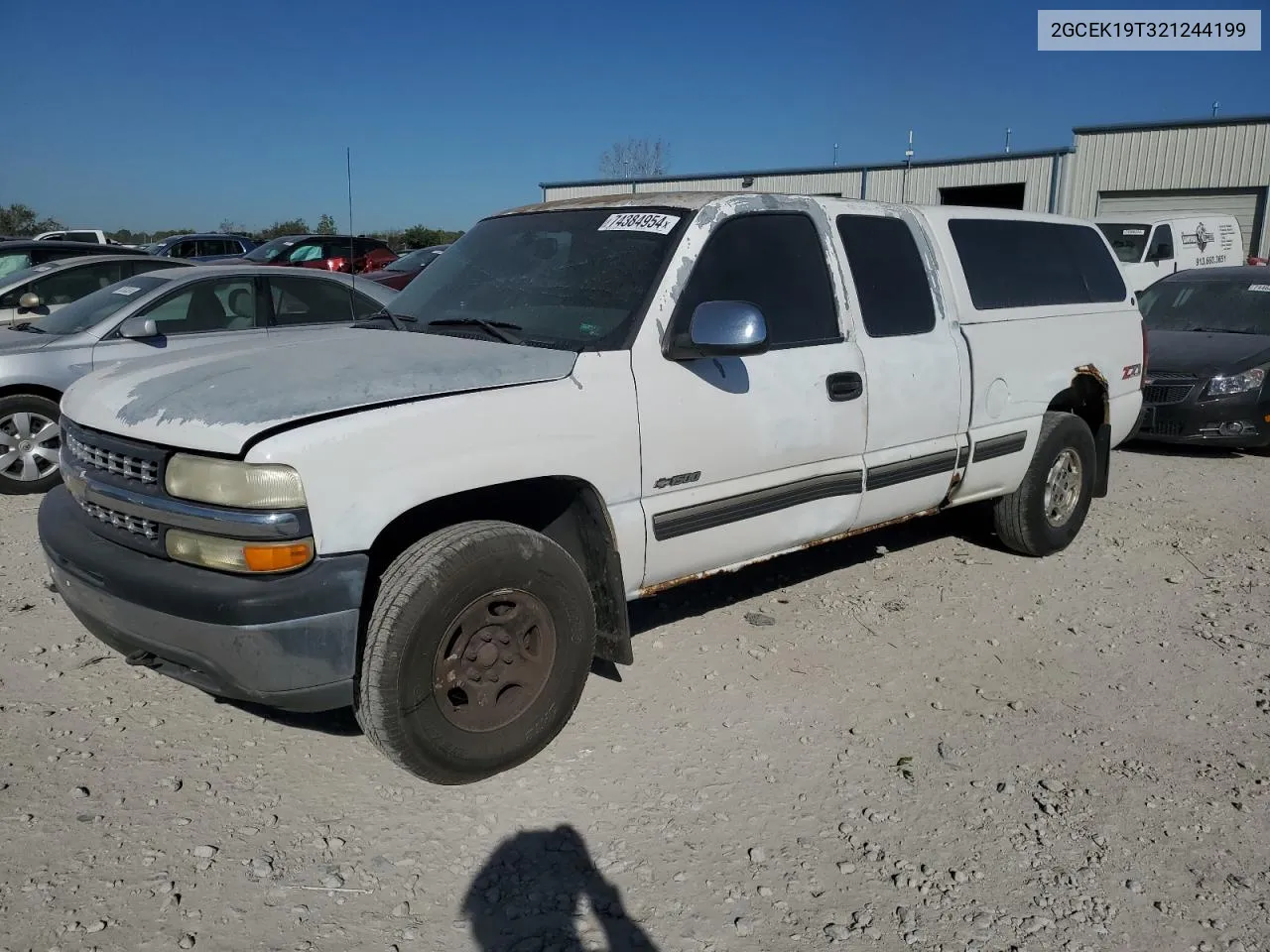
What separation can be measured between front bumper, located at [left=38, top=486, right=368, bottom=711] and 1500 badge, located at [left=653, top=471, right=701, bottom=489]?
1160 millimetres

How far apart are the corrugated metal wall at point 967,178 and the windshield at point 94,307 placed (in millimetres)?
22602

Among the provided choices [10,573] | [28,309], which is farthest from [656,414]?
[28,309]

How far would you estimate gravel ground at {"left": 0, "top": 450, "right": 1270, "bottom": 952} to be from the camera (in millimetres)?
2658

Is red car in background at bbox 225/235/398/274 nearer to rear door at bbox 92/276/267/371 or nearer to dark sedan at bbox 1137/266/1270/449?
rear door at bbox 92/276/267/371

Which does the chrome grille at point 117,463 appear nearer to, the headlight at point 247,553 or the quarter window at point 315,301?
the headlight at point 247,553

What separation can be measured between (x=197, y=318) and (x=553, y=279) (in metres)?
4.61

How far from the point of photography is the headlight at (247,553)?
2791mm

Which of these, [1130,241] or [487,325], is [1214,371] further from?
[1130,241]

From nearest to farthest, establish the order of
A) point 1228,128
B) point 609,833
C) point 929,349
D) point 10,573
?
point 609,833, point 929,349, point 10,573, point 1228,128

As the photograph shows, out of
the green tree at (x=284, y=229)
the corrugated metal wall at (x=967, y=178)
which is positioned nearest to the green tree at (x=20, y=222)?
the green tree at (x=284, y=229)

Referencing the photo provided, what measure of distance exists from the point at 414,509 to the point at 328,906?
118 centimetres

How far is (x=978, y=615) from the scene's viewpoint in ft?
16.0

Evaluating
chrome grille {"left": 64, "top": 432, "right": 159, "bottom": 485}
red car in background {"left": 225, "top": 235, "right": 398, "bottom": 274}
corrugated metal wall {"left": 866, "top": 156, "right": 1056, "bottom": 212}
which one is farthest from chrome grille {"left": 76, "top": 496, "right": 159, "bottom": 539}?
corrugated metal wall {"left": 866, "top": 156, "right": 1056, "bottom": 212}

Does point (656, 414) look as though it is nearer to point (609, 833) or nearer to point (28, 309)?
point (609, 833)
